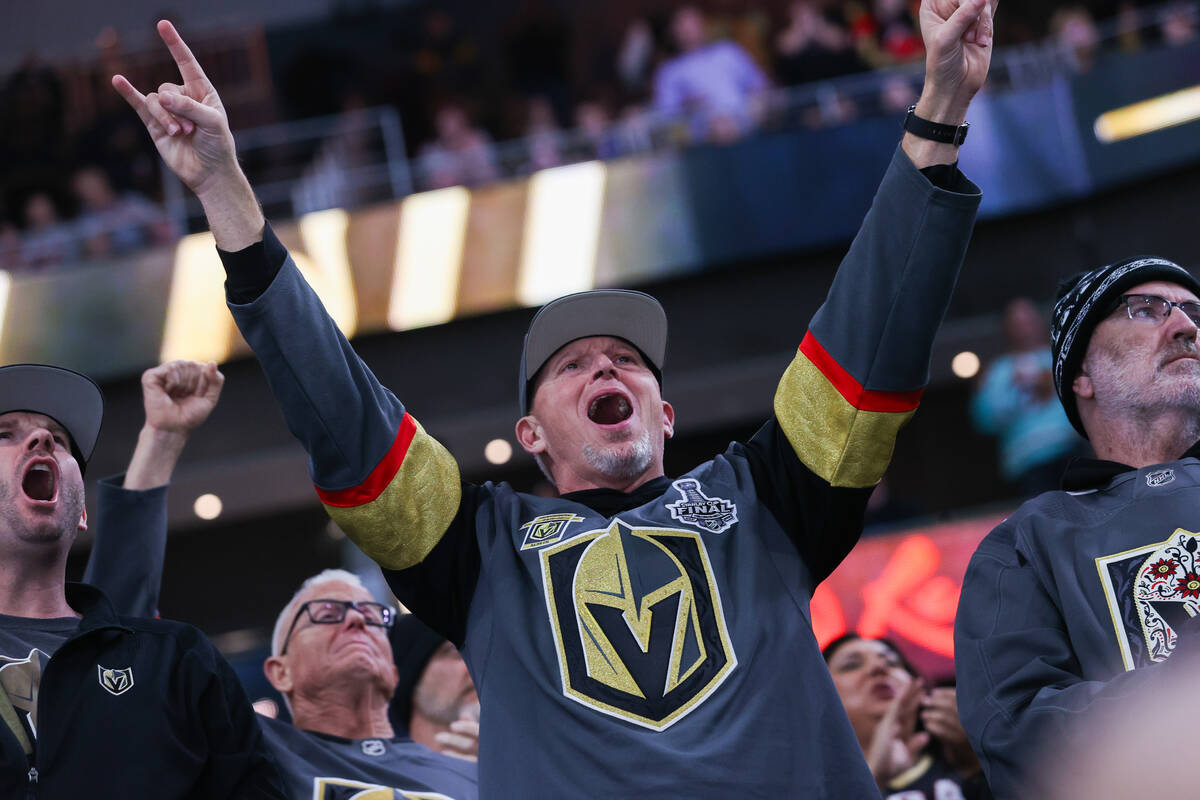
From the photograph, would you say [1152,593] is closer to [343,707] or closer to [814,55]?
[343,707]

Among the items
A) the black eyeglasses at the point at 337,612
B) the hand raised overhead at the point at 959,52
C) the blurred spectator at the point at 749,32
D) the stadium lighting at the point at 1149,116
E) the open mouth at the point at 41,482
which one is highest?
the blurred spectator at the point at 749,32

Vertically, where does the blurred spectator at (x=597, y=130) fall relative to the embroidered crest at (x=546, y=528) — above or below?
above

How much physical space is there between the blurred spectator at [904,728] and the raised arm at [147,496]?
1.93 m

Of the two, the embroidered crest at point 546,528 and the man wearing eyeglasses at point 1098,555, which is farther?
the embroidered crest at point 546,528

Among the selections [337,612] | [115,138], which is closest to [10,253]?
[115,138]

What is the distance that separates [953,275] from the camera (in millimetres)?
2289

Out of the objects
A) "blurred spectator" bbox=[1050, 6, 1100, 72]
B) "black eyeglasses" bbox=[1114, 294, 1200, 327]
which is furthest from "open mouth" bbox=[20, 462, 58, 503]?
"blurred spectator" bbox=[1050, 6, 1100, 72]

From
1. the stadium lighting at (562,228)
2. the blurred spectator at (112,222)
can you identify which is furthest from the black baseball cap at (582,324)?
the blurred spectator at (112,222)

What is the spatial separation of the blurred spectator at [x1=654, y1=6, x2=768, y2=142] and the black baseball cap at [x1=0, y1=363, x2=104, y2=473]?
6.10 meters

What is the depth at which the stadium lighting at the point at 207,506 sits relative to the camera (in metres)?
8.94

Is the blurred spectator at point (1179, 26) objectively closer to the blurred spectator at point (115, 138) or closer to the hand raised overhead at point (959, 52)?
the blurred spectator at point (115, 138)

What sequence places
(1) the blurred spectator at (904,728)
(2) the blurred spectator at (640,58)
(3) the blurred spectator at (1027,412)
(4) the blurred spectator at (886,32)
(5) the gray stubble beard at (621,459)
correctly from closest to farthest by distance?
1. (5) the gray stubble beard at (621,459)
2. (1) the blurred spectator at (904,728)
3. (3) the blurred spectator at (1027,412)
4. (4) the blurred spectator at (886,32)
5. (2) the blurred spectator at (640,58)

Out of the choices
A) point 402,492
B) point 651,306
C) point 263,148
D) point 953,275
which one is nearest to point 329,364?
point 402,492

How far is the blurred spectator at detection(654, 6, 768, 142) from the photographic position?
8.72 meters
